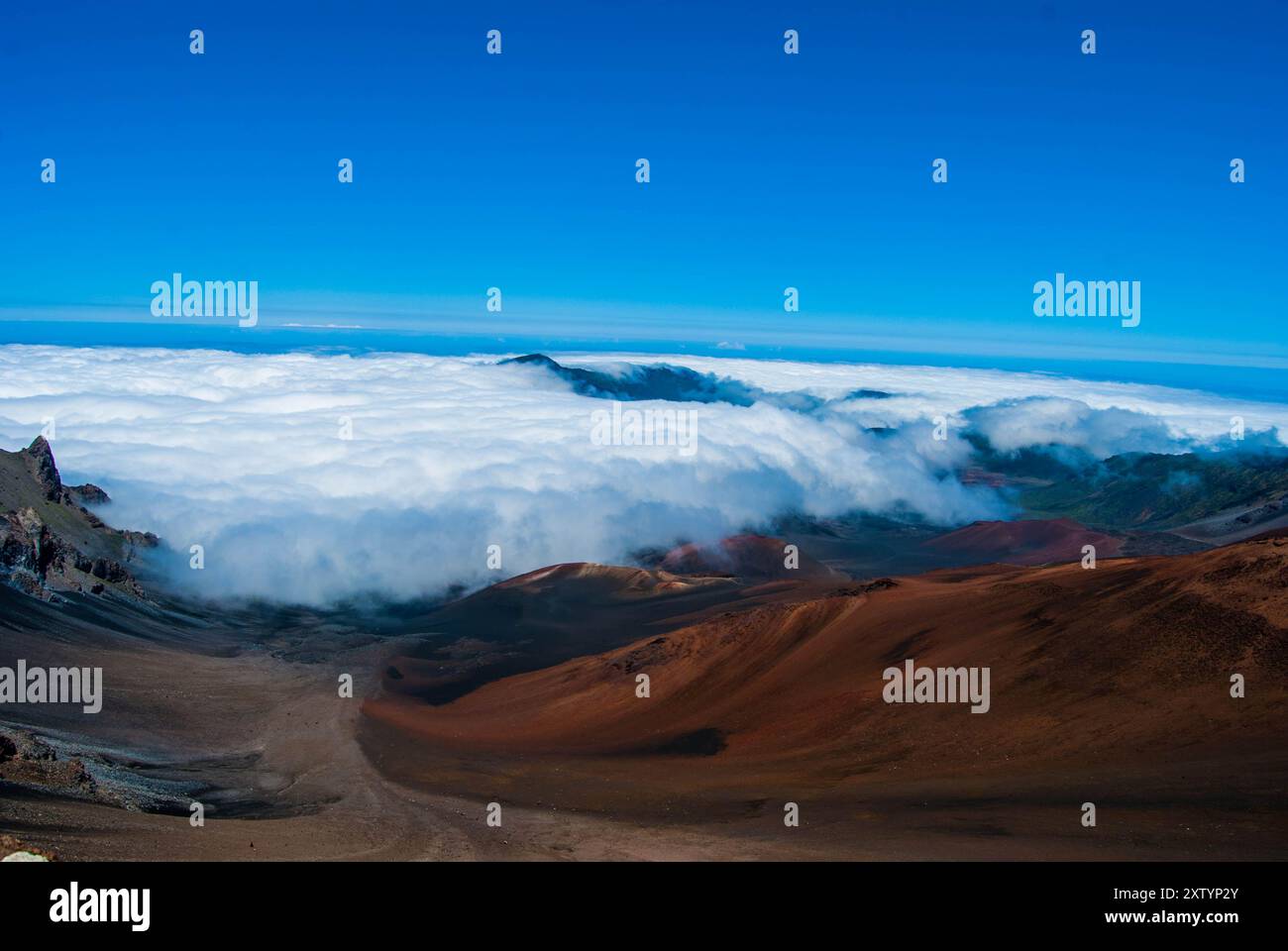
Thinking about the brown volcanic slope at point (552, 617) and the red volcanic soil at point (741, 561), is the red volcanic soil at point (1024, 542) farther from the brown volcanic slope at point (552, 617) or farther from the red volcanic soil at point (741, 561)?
the brown volcanic slope at point (552, 617)

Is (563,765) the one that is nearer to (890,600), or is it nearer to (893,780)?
(893,780)

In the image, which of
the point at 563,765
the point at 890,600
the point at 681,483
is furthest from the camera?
the point at 681,483

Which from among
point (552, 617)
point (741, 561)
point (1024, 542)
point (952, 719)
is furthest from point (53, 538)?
point (1024, 542)

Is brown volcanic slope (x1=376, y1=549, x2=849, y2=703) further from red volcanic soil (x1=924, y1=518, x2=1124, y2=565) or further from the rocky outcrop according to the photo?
red volcanic soil (x1=924, y1=518, x2=1124, y2=565)

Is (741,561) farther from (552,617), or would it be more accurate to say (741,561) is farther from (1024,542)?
(1024,542)

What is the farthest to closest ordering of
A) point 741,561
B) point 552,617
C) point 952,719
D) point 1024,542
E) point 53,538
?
point 1024,542, point 741,561, point 552,617, point 53,538, point 952,719

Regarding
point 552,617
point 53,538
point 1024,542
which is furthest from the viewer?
point 1024,542
